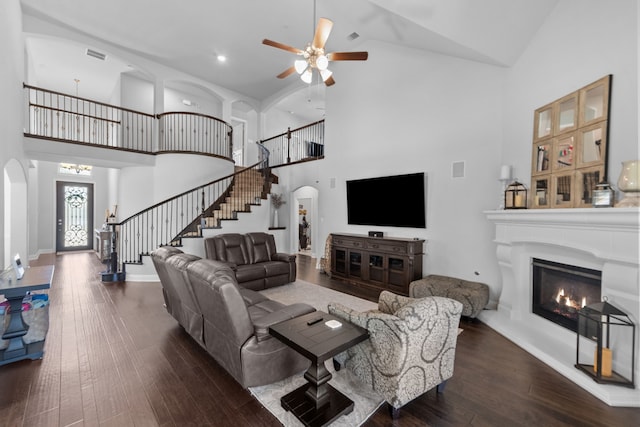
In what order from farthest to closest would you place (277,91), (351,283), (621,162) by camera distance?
(277,91) < (351,283) < (621,162)

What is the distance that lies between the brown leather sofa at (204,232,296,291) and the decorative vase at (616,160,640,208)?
464cm

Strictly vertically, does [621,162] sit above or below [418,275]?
above

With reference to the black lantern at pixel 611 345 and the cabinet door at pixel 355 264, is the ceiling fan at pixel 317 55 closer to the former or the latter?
the cabinet door at pixel 355 264

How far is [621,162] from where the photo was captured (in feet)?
8.37

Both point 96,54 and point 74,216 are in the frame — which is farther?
point 74,216

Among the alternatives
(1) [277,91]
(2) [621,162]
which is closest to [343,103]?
(1) [277,91]

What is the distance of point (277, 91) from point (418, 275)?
7520 millimetres

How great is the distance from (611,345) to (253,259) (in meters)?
4.96

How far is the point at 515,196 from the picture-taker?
3592 millimetres

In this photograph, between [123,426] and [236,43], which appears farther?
[236,43]

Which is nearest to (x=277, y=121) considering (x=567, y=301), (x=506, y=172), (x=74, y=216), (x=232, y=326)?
(x=74, y=216)

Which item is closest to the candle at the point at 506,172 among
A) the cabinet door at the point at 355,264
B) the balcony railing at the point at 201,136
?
the cabinet door at the point at 355,264

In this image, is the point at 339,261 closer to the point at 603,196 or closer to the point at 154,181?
the point at 603,196

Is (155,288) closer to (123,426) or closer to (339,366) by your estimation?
(123,426)
